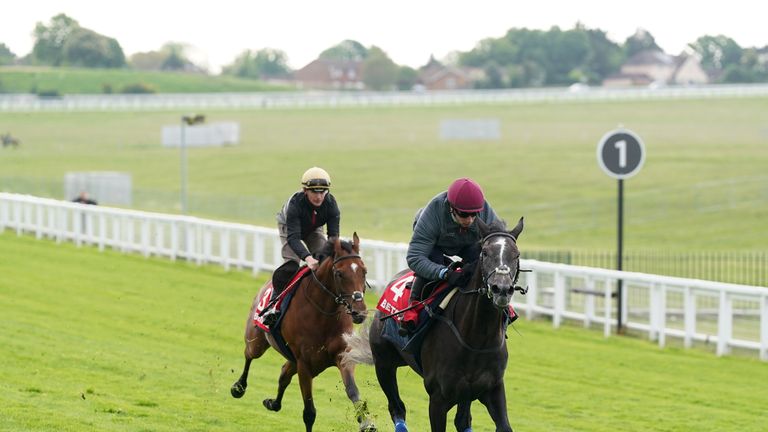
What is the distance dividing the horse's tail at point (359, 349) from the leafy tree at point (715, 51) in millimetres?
182897

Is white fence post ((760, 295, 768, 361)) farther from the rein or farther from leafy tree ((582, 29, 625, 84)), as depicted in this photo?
leafy tree ((582, 29, 625, 84))

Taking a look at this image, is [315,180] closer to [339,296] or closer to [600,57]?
[339,296]

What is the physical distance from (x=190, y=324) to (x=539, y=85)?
5057 inches

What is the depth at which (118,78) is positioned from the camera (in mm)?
131250

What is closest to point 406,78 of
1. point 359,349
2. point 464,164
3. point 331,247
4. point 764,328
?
point 464,164

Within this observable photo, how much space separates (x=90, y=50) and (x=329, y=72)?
46025 millimetres

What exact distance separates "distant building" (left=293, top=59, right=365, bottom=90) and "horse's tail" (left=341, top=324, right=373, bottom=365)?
557 feet

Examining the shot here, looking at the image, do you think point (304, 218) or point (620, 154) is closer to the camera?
point (304, 218)

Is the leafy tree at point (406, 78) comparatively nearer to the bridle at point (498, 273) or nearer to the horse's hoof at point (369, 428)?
the horse's hoof at point (369, 428)

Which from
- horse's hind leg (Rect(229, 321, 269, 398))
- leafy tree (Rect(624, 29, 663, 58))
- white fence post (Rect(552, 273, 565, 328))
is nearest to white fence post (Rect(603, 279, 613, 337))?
white fence post (Rect(552, 273, 565, 328))

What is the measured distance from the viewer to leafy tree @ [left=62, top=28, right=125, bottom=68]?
486ft

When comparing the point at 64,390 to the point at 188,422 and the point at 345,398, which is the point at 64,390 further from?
the point at 345,398

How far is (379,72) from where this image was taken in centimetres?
15638

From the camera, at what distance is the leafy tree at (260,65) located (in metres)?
177
